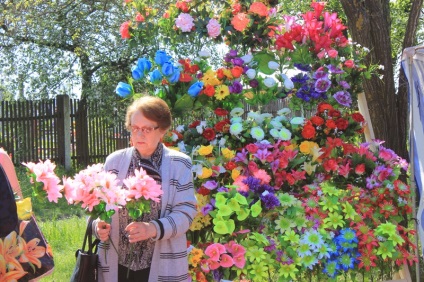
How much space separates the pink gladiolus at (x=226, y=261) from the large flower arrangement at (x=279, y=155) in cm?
Result: 1

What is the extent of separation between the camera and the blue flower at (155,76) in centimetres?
437

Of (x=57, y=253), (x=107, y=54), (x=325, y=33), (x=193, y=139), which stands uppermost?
(x=107, y=54)

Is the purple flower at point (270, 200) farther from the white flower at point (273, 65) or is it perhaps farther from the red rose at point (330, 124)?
the white flower at point (273, 65)

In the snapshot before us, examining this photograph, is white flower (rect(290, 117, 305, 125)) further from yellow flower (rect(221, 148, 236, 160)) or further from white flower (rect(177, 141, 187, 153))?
white flower (rect(177, 141, 187, 153))

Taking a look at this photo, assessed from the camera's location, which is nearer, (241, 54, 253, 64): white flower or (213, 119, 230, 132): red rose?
(213, 119, 230, 132): red rose

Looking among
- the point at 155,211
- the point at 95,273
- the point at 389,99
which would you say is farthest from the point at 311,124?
the point at 95,273

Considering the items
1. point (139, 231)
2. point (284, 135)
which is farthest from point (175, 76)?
point (139, 231)

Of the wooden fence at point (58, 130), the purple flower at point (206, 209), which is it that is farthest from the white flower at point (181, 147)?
the wooden fence at point (58, 130)

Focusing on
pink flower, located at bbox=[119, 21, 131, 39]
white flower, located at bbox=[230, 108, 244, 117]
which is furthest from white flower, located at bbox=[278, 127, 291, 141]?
pink flower, located at bbox=[119, 21, 131, 39]

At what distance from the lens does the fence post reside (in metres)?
12.1

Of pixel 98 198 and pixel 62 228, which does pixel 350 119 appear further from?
pixel 62 228

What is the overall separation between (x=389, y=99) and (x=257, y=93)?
1.59 metres

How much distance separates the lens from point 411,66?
4004 mm

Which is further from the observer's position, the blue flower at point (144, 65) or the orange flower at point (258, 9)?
the orange flower at point (258, 9)
